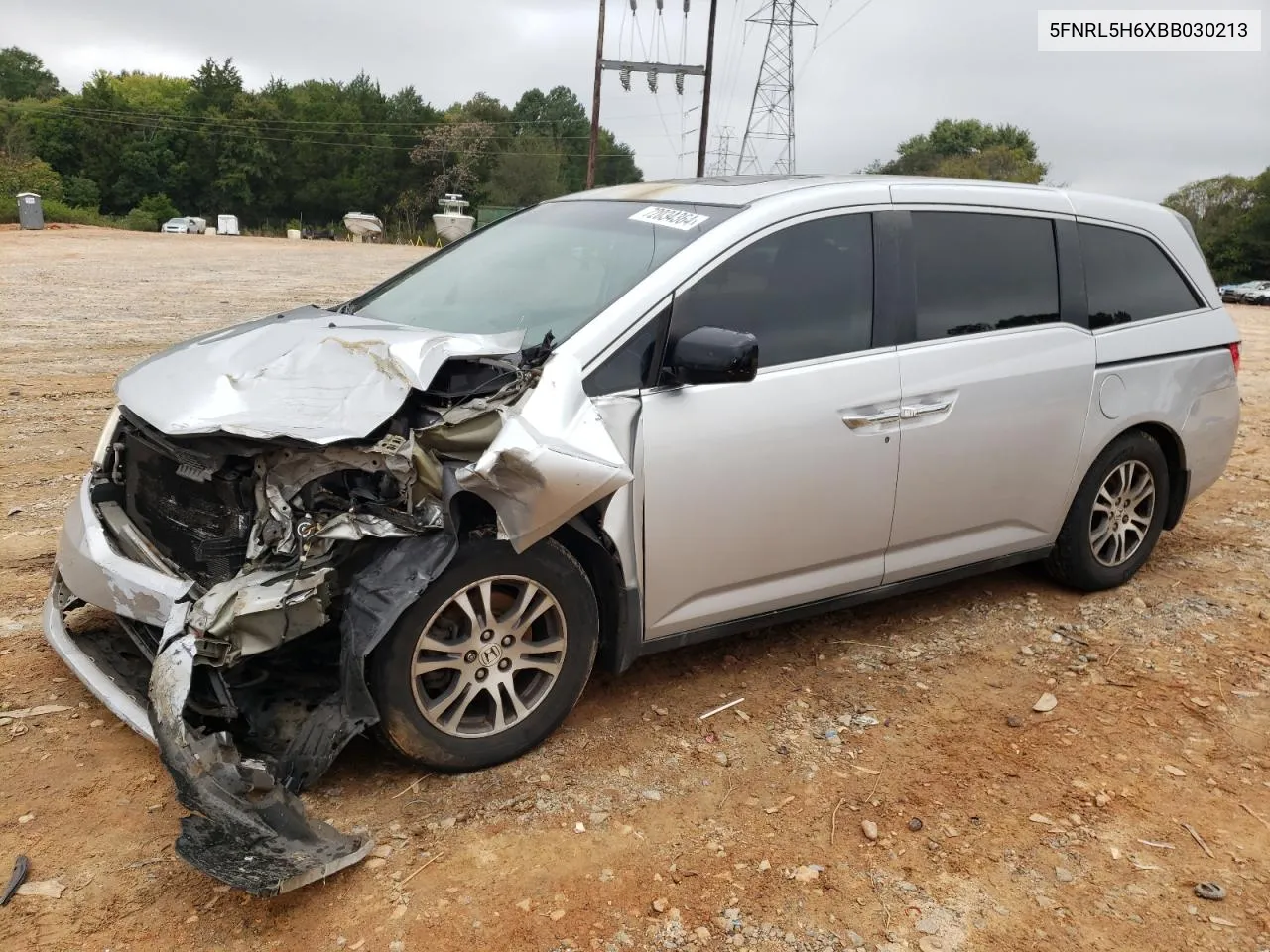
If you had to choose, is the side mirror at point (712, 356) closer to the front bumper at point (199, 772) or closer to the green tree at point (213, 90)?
the front bumper at point (199, 772)

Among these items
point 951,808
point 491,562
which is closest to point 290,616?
point 491,562

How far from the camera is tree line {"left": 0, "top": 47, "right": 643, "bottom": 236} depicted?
61438 millimetres

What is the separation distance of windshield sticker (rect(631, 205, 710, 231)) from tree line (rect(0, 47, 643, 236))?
181 feet

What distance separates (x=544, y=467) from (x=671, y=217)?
135 centimetres

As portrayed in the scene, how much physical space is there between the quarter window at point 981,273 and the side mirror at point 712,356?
1.01m

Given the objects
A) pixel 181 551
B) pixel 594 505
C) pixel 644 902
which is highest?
pixel 594 505

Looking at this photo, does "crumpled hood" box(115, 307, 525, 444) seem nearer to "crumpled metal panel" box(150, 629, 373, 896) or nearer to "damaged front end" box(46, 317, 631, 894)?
"damaged front end" box(46, 317, 631, 894)

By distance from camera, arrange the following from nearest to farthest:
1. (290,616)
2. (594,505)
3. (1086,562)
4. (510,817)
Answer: (290,616)
(510,817)
(594,505)
(1086,562)

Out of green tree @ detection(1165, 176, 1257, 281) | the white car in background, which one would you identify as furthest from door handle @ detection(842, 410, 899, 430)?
green tree @ detection(1165, 176, 1257, 281)

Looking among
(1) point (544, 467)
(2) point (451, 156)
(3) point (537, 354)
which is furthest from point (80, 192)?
(1) point (544, 467)

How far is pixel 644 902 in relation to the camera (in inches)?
101

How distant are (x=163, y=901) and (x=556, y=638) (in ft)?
4.12

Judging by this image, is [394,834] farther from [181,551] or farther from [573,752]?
[181,551]

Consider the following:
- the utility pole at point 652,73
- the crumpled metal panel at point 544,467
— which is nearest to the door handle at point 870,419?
the crumpled metal panel at point 544,467
